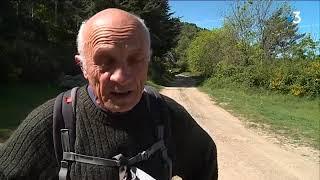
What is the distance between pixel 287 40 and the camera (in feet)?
101

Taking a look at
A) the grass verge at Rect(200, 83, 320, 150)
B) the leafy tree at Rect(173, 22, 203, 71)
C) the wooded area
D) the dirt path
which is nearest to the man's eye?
the dirt path

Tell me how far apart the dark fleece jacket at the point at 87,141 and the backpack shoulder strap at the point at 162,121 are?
0.02m

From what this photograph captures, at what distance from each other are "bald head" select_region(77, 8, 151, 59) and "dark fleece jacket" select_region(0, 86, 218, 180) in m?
0.18

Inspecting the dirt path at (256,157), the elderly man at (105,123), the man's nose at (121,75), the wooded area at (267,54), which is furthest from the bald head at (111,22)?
the wooded area at (267,54)

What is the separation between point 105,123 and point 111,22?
12.4 inches

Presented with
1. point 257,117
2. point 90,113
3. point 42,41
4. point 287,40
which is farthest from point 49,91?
point 287,40

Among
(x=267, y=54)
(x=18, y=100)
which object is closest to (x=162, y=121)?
(x=18, y=100)

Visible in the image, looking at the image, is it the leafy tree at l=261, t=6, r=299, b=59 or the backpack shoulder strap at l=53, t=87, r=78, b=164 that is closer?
the backpack shoulder strap at l=53, t=87, r=78, b=164

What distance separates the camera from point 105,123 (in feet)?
4.79

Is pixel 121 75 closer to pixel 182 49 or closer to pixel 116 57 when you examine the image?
pixel 116 57

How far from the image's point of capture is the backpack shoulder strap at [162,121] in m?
1.50

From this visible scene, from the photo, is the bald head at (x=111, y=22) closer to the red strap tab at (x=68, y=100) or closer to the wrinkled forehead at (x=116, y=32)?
the wrinkled forehead at (x=116, y=32)

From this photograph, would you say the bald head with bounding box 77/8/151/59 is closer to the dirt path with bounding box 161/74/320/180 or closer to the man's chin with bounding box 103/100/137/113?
the man's chin with bounding box 103/100/137/113

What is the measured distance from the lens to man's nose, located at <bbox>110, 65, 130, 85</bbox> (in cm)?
136
